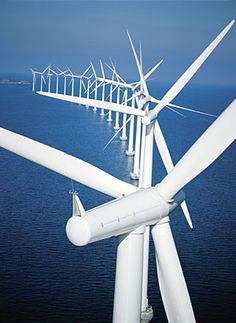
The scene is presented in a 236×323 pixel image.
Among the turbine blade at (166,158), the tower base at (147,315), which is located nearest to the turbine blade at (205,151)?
the turbine blade at (166,158)

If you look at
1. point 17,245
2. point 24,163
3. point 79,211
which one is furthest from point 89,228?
point 24,163

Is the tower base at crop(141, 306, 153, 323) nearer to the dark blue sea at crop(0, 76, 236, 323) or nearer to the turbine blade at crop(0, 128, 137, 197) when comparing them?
the dark blue sea at crop(0, 76, 236, 323)

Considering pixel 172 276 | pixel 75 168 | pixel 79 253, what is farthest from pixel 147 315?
pixel 75 168

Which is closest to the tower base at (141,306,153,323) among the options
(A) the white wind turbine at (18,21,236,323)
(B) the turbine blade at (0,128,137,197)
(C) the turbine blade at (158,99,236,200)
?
(A) the white wind turbine at (18,21,236,323)

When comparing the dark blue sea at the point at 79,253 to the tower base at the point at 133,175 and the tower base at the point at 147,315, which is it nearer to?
→ the tower base at the point at 133,175

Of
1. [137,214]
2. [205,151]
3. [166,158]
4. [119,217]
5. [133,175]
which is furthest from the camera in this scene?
[133,175]

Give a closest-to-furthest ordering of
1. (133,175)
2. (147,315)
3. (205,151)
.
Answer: (205,151), (147,315), (133,175)

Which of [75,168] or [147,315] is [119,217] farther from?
[147,315]
